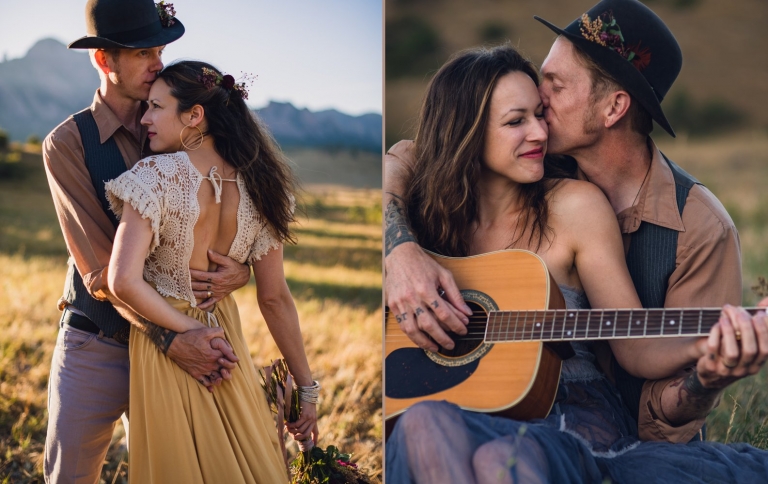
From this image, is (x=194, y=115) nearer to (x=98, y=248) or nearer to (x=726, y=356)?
(x=98, y=248)

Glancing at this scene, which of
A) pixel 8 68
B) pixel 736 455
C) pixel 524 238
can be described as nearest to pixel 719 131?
pixel 524 238

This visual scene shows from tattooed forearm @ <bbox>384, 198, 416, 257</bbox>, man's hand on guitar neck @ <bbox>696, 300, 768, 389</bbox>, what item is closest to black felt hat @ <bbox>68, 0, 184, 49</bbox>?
tattooed forearm @ <bbox>384, 198, 416, 257</bbox>

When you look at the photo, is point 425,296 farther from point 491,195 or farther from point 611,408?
point 611,408

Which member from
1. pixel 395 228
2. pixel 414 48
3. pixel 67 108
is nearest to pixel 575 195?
pixel 395 228

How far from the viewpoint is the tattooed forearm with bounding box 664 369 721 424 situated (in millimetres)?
2824

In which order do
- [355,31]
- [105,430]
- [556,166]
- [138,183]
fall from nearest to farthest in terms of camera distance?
[138,183]
[105,430]
[556,166]
[355,31]

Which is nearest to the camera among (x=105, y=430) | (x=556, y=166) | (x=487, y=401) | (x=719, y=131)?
(x=487, y=401)

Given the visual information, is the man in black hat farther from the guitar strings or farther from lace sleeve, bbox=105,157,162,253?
the guitar strings

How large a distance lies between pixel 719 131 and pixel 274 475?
2.76m

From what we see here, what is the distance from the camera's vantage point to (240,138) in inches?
120

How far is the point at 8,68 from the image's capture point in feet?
36.7

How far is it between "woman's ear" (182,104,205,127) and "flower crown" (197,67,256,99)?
0.28 ft

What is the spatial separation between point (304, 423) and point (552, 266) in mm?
1222

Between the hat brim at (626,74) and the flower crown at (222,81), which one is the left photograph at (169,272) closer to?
the flower crown at (222,81)
